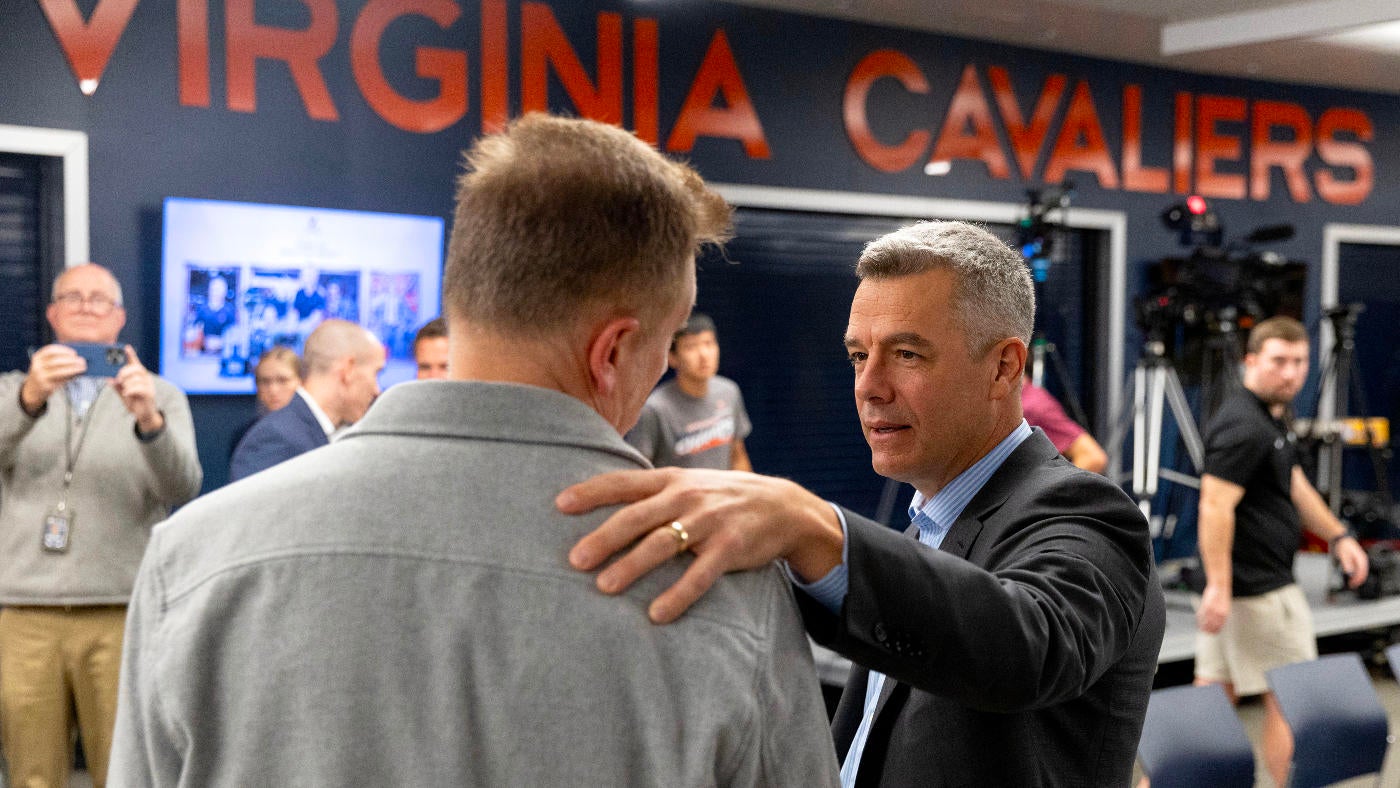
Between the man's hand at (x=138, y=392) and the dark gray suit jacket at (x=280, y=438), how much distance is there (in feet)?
0.89

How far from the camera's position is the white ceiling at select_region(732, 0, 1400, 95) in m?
6.53

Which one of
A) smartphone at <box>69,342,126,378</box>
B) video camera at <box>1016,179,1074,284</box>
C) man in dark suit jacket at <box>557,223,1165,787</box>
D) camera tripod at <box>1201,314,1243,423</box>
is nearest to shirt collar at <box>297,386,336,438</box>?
smartphone at <box>69,342,126,378</box>

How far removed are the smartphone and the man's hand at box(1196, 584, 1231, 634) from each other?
3654 millimetres

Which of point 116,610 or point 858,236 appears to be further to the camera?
point 858,236

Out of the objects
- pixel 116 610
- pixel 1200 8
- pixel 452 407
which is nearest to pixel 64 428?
pixel 116 610

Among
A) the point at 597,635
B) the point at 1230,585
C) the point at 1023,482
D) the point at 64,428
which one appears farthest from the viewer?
the point at 1230,585

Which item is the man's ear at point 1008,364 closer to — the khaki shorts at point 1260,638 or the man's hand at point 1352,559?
the khaki shorts at point 1260,638

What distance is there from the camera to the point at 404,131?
554cm

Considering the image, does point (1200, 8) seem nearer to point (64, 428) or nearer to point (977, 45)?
point (977, 45)

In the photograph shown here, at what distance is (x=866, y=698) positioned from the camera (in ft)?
4.92

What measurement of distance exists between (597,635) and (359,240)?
15.7ft

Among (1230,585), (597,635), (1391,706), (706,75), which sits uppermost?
(706,75)

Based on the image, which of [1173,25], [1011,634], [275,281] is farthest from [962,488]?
[1173,25]

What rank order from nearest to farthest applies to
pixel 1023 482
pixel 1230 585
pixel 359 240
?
pixel 1023 482 → pixel 1230 585 → pixel 359 240
